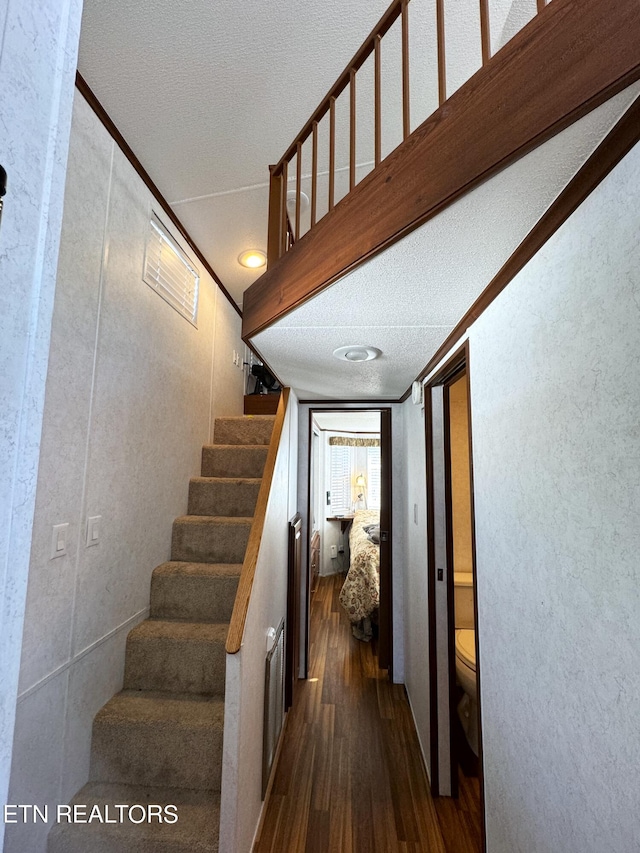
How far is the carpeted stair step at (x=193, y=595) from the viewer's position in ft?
6.87

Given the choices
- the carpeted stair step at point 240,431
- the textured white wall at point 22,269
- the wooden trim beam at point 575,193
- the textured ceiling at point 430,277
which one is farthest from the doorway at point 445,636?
the textured white wall at point 22,269

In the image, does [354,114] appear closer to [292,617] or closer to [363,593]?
[292,617]

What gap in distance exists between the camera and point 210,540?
2.37m

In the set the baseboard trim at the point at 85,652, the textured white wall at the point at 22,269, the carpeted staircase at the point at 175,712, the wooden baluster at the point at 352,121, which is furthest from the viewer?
the carpeted staircase at the point at 175,712

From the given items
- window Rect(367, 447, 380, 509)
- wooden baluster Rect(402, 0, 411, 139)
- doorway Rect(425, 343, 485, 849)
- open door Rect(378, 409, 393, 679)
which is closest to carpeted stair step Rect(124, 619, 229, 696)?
doorway Rect(425, 343, 485, 849)

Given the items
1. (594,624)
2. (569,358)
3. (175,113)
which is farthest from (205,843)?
(175,113)

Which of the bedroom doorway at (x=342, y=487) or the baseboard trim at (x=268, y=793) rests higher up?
the bedroom doorway at (x=342, y=487)

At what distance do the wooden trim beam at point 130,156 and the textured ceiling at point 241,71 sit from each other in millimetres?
36

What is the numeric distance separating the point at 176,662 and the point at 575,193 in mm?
2281

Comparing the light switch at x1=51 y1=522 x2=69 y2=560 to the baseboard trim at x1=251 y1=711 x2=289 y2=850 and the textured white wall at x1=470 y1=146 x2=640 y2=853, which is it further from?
the textured white wall at x1=470 y1=146 x2=640 y2=853

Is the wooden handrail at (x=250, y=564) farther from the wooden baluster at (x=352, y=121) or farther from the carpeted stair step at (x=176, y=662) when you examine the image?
the wooden baluster at (x=352, y=121)

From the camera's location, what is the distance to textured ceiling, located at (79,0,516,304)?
4.84 feet

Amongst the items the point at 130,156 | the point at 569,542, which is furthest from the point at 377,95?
the point at 130,156

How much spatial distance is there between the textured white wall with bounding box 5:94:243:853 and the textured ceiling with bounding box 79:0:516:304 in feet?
0.69
